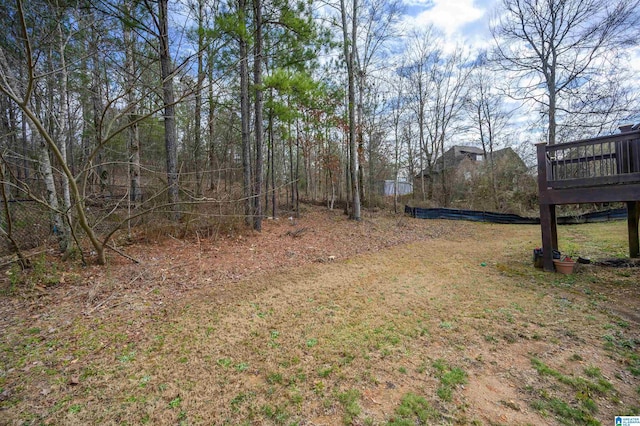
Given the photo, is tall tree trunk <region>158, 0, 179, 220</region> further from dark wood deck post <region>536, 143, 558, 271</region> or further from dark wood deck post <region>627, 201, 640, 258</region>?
dark wood deck post <region>627, 201, 640, 258</region>

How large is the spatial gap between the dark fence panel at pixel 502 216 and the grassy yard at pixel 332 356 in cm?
861

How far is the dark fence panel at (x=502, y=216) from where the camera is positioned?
9.99 m

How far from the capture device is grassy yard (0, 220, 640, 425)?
1.65 m

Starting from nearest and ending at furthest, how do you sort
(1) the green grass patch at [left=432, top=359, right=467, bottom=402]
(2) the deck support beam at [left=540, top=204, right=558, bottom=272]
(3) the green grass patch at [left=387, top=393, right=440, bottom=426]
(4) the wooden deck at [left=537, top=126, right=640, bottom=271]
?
(3) the green grass patch at [left=387, top=393, right=440, bottom=426], (1) the green grass patch at [left=432, top=359, right=467, bottom=402], (4) the wooden deck at [left=537, top=126, right=640, bottom=271], (2) the deck support beam at [left=540, top=204, right=558, bottom=272]

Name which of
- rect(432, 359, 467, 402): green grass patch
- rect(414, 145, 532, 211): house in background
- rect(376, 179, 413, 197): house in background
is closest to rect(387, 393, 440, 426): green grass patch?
rect(432, 359, 467, 402): green grass patch

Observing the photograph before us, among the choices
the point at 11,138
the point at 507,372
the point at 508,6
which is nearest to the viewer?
the point at 507,372

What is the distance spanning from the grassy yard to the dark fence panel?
28.2ft

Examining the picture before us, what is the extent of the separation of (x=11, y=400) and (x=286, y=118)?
7957 millimetres

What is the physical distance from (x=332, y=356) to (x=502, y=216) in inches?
496

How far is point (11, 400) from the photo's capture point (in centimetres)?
171

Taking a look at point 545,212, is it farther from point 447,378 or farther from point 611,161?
point 447,378

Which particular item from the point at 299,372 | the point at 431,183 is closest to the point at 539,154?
the point at 299,372

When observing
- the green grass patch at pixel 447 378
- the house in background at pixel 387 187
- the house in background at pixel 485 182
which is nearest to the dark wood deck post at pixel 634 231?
the green grass patch at pixel 447 378

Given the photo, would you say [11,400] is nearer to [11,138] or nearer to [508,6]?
[11,138]
